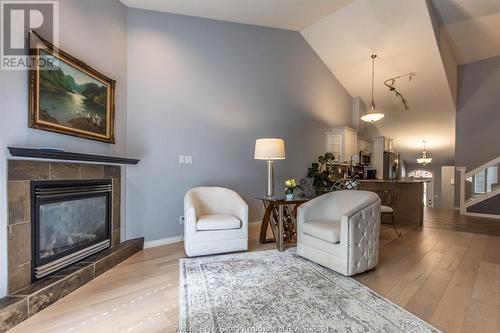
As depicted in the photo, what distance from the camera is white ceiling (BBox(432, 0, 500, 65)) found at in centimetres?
417

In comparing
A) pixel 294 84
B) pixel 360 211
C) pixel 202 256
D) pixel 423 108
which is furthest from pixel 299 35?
pixel 202 256

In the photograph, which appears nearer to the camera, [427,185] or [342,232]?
[342,232]

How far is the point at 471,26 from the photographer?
4.75 metres

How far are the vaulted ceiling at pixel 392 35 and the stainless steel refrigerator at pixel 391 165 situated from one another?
1.28 m

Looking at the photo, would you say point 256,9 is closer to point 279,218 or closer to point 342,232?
point 279,218

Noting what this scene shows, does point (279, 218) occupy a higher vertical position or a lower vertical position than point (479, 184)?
lower

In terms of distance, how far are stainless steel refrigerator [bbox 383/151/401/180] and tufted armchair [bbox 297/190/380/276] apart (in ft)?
18.4

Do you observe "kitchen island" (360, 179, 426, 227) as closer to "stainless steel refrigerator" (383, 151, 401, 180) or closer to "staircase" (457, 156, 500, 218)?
"staircase" (457, 156, 500, 218)

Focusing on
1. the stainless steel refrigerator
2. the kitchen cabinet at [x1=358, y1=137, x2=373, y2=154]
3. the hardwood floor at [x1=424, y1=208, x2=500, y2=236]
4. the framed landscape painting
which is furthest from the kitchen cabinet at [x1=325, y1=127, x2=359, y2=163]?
the framed landscape painting

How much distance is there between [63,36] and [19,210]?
164cm

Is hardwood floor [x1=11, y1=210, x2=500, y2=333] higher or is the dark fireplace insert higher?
the dark fireplace insert

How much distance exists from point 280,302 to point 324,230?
92 cm

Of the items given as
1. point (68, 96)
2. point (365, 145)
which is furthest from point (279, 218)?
point (365, 145)

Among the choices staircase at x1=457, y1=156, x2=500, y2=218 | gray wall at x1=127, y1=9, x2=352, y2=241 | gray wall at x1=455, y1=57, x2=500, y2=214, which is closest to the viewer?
gray wall at x1=127, y1=9, x2=352, y2=241
